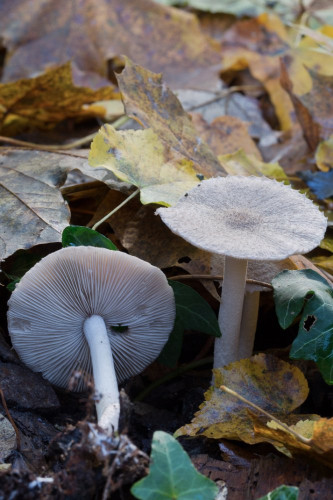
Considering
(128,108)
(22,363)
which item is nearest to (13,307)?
(22,363)

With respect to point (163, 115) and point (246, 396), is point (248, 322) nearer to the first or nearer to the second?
point (246, 396)

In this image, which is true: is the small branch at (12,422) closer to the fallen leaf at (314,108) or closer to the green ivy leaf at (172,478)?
the green ivy leaf at (172,478)

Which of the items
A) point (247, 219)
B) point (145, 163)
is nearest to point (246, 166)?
point (145, 163)

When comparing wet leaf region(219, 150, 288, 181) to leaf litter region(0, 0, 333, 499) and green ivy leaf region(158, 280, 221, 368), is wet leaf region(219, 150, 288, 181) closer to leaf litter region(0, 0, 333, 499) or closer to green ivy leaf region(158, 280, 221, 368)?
leaf litter region(0, 0, 333, 499)

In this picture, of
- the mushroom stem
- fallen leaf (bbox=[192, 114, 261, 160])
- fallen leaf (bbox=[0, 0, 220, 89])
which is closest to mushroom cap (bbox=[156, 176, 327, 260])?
the mushroom stem

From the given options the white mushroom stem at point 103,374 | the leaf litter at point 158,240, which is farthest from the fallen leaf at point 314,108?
the white mushroom stem at point 103,374
